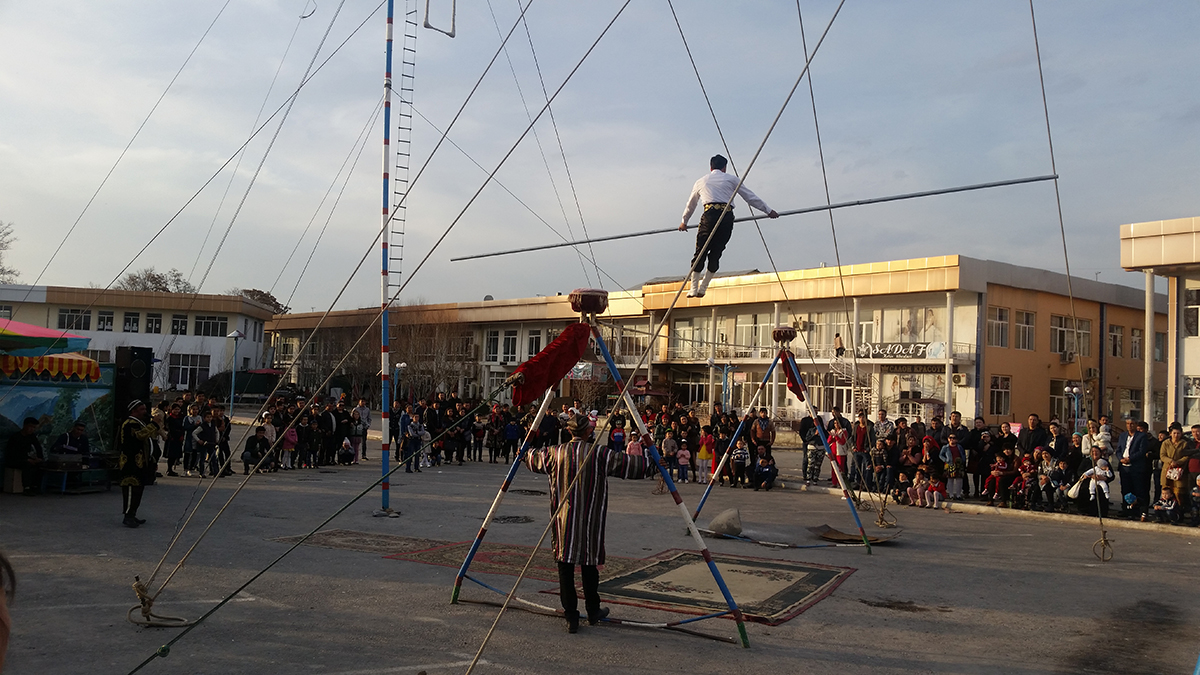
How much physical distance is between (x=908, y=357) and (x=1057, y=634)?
36892 mm

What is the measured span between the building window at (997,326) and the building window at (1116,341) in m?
7.98

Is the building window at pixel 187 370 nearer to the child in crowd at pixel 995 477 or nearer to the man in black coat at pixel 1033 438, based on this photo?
the child in crowd at pixel 995 477

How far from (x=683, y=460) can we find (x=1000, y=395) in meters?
28.4

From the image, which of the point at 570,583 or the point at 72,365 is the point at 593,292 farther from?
the point at 72,365

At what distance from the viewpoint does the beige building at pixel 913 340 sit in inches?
1608

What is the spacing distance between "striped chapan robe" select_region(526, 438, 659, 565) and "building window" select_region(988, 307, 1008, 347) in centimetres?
3900

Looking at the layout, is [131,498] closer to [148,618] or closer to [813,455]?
[148,618]

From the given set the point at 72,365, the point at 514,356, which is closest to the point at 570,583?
the point at 72,365

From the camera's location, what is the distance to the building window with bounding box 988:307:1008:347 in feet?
135

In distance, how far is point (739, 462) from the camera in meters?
19.4

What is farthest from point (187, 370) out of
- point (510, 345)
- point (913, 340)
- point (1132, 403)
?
point (1132, 403)

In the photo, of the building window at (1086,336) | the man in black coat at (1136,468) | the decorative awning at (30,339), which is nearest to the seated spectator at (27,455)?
the decorative awning at (30,339)

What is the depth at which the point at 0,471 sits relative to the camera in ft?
43.4

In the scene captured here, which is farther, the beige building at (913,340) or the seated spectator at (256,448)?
the beige building at (913,340)
